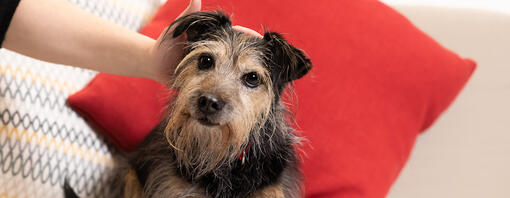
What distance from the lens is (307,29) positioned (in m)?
2.17

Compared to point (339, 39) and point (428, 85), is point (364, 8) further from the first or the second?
point (428, 85)

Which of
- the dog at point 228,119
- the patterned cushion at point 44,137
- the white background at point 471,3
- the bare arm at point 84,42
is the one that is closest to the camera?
the dog at point 228,119

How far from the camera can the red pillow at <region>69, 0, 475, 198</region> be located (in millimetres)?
2098

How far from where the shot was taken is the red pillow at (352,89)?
6.88 feet

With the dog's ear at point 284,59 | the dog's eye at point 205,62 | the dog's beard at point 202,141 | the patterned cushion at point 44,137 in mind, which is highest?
the dog's ear at point 284,59

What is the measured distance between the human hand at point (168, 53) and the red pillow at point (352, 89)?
357mm

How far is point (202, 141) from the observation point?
1.75m

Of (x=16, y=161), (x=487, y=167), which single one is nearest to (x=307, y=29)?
(x=487, y=167)

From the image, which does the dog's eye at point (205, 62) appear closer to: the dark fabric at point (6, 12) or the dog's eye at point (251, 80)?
the dog's eye at point (251, 80)

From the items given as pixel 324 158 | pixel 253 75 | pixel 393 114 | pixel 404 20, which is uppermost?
pixel 404 20

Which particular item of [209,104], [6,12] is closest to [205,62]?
[209,104]

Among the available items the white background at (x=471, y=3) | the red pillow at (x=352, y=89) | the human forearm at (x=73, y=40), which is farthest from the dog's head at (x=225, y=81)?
the white background at (x=471, y=3)

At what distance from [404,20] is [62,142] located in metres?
1.66

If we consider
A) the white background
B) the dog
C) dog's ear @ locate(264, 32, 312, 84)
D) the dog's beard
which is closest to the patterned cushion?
the dog
